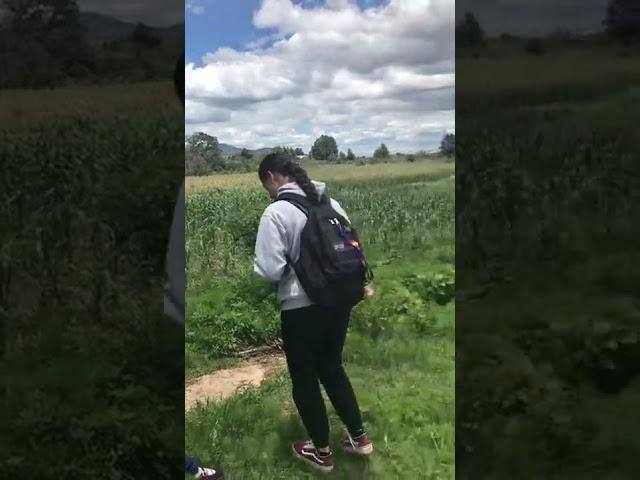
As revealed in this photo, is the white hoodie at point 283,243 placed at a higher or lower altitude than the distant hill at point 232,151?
lower

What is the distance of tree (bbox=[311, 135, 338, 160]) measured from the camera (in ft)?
11.8

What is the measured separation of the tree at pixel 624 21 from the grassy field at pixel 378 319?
59.2 inches

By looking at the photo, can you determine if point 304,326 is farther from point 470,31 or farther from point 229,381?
point 470,31

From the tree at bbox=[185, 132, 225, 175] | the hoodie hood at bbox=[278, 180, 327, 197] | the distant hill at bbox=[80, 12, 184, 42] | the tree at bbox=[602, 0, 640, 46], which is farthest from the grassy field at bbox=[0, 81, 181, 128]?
the tree at bbox=[602, 0, 640, 46]

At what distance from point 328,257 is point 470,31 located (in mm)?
1462

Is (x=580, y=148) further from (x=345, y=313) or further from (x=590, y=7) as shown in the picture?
(x=345, y=313)

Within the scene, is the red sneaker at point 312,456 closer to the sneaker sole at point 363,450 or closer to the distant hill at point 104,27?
the sneaker sole at point 363,450

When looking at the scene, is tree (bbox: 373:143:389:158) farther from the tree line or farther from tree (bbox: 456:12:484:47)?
tree (bbox: 456:12:484:47)

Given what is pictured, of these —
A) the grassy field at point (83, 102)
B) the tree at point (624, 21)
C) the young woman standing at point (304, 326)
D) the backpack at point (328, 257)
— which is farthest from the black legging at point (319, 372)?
the tree at point (624, 21)

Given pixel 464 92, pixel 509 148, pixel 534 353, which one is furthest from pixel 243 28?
pixel 534 353

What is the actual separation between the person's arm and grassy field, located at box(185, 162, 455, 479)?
3.4 inches

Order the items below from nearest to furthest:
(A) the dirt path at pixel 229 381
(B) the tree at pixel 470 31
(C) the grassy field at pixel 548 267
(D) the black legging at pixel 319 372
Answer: (D) the black legging at pixel 319 372
(A) the dirt path at pixel 229 381
(B) the tree at pixel 470 31
(C) the grassy field at pixel 548 267

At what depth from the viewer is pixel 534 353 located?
437cm

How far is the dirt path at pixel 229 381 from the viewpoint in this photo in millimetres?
3715
